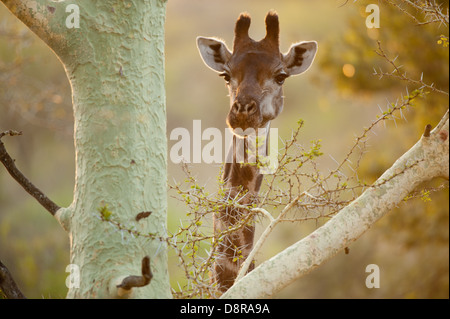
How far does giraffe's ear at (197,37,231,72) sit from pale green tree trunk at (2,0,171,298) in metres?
2.55

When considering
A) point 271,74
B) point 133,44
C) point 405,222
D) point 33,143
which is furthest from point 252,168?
point 33,143

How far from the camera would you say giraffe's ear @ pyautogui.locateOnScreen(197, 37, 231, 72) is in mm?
5738

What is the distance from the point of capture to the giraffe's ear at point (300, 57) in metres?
5.76

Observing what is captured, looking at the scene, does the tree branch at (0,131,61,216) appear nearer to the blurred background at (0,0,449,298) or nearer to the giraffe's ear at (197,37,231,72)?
the blurred background at (0,0,449,298)

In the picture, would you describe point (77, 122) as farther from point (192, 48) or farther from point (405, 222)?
point (192, 48)

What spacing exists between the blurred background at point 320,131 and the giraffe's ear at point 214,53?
3.27 feet

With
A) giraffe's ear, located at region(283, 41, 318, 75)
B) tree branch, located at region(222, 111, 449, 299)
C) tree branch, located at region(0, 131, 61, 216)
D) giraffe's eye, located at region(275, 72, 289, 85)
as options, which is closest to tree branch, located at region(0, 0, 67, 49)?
tree branch, located at region(0, 131, 61, 216)

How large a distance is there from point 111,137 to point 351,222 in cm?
139

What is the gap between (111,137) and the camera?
300 cm

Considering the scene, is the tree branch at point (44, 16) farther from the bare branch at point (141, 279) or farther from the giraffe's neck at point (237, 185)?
the giraffe's neck at point (237, 185)

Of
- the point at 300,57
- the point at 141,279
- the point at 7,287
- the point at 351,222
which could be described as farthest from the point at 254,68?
the point at 141,279

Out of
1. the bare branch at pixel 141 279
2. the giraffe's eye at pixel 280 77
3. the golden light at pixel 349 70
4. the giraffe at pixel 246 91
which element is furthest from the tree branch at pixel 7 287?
the golden light at pixel 349 70
